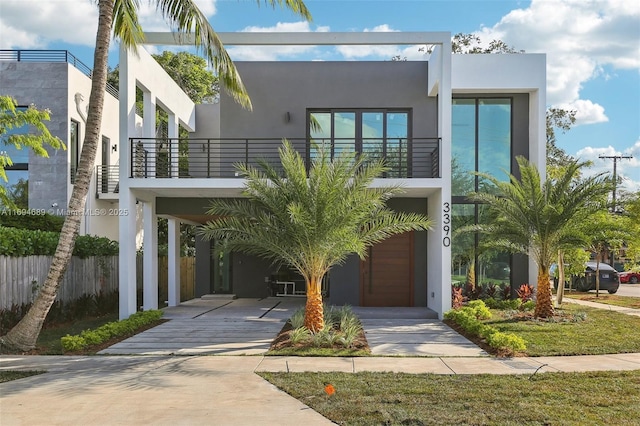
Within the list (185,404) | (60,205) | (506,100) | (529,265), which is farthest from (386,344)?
(60,205)

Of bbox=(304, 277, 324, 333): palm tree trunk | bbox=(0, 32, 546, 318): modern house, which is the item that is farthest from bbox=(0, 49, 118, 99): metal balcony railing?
bbox=(304, 277, 324, 333): palm tree trunk

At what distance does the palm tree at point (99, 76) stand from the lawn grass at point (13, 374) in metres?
1.80

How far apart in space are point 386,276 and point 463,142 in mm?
4220

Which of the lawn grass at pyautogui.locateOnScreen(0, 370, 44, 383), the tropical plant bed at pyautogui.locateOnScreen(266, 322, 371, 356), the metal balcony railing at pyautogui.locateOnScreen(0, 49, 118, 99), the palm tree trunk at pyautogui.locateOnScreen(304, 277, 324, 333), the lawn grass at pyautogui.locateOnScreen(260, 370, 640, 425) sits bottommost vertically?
the tropical plant bed at pyautogui.locateOnScreen(266, 322, 371, 356)

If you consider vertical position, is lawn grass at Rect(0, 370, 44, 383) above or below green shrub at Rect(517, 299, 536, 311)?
above

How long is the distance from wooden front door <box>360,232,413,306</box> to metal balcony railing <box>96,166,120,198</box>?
1019 cm

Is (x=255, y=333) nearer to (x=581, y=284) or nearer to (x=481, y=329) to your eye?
(x=481, y=329)

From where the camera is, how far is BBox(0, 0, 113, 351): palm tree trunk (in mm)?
10125

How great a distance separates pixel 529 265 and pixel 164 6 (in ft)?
36.9

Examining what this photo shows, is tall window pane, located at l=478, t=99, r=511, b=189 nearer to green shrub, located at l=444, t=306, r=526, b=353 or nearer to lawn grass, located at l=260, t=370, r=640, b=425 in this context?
green shrub, located at l=444, t=306, r=526, b=353

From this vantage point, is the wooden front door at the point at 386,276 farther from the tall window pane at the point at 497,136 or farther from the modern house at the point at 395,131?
the tall window pane at the point at 497,136

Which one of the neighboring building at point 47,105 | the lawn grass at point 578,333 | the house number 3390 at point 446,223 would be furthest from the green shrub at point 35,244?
the lawn grass at point 578,333

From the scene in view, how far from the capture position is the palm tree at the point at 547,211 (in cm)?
1286

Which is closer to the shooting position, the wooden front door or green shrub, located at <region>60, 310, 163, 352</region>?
green shrub, located at <region>60, 310, 163, 352</region>
